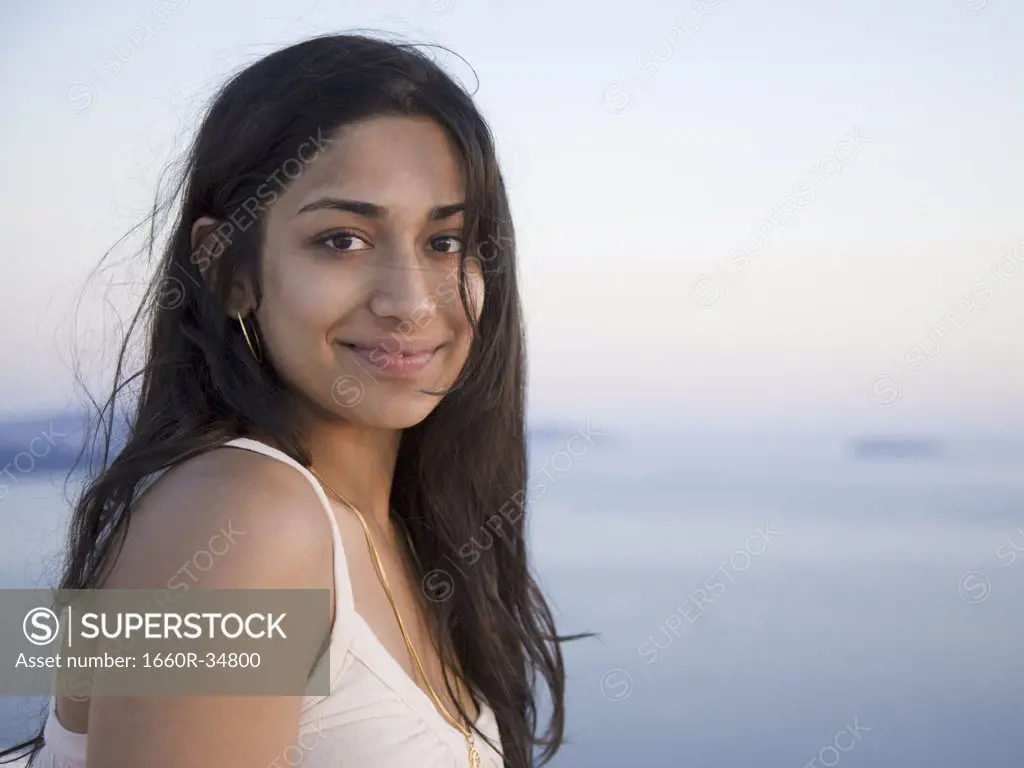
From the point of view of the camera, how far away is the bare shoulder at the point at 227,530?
1031 mm

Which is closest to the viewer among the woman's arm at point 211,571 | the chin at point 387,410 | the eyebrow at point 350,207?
the woman's arm at point 211,571

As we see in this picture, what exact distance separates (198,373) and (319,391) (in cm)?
16

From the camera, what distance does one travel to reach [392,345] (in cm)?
131

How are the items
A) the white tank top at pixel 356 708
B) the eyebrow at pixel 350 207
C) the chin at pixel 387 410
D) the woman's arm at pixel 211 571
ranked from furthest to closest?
the chin at pixel 387 410 < the eyebrow at pixel 350 207 < the white tank top at pixel 356 708 < the woman's arm at pixel 211 571

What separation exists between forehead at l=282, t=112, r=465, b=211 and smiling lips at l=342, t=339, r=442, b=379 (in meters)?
0.16

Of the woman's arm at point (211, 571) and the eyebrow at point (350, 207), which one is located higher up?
the eyebrow at point (350, 207)

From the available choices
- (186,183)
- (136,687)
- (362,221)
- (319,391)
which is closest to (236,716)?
(136,687)

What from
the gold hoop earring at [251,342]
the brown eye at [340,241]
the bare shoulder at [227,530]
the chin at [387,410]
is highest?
the brown eye at [340,241]

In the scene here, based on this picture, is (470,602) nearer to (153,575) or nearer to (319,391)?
(319,391)

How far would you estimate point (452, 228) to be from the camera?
1359 mm

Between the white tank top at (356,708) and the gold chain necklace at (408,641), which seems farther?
the gold chain necklace at (408,641)

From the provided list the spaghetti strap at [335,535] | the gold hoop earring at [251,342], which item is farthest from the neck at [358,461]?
the spaghetti strap at [335,535]

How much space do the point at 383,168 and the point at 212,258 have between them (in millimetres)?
240

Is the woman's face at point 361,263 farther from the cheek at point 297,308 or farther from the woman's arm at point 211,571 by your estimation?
the woman's arm at point 211,571
